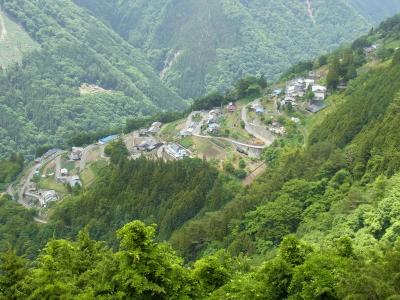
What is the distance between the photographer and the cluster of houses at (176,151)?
272 feet

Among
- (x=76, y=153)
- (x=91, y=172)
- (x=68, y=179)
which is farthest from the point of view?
(x=76, y=153)

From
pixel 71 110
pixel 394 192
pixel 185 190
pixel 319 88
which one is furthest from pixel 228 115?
pixel 71 110

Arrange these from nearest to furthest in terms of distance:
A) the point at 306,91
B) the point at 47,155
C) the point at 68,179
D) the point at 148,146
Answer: the point at 306,91
the point at 148,146
the point at 68,179
the point at 47,155

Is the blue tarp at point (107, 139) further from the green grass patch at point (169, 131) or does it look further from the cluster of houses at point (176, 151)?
the cluster of houses at point (176, 151)

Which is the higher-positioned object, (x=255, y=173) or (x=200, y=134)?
(x=255, y=173)

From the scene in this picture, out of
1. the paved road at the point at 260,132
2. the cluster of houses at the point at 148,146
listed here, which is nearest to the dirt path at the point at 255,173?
the paved road at the point at 260,132

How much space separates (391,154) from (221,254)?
18.3 m

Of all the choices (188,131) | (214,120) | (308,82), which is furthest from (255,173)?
(308,82)

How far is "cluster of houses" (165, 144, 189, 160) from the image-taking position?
8301 cm

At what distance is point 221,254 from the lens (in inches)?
1254

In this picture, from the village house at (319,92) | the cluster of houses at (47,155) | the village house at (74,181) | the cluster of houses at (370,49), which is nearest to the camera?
the village house at (319,92)

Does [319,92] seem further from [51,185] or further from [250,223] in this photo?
[51,185]

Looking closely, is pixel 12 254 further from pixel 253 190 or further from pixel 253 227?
pixel 253 190

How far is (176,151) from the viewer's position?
3351 inches
